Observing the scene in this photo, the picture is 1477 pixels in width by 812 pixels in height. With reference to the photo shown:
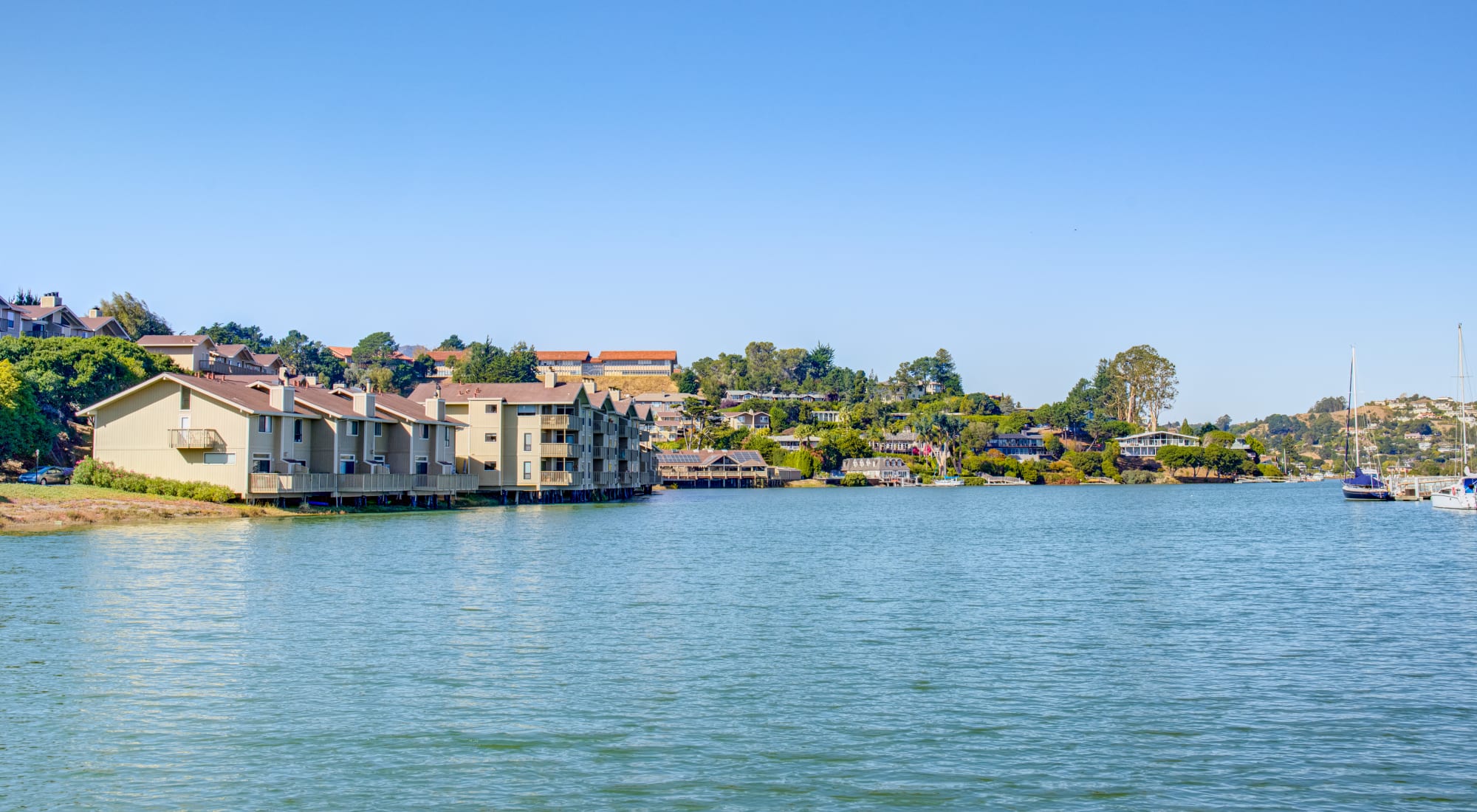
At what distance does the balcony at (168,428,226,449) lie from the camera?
61.8m

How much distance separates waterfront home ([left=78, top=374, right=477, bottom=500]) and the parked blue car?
5.18 metres

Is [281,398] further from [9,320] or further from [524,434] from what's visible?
[9,320]

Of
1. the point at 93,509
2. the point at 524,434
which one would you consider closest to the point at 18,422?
the point at 93,509

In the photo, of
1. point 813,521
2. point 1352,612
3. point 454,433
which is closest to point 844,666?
point 1352,612

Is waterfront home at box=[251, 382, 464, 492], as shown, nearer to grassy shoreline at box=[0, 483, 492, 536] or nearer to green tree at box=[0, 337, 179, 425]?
grassy shoreline at box=[0, 483, 492, 536]

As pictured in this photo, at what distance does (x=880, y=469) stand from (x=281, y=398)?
134732mm

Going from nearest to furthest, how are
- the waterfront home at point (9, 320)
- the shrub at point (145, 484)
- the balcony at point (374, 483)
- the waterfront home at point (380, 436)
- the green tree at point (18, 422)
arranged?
the shrub at point (145, 484) → the green tree at point (18, 422) → the balcony at point (374, 483) → the waterfront home at point (380, 436) → the waterfront home at point (9, 320)

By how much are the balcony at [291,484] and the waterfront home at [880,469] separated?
423 feet

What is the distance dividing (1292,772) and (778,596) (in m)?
19.2

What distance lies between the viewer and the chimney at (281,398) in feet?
218

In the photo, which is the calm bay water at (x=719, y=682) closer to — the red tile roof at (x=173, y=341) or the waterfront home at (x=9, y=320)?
the waterfront home at (x=9, y=320)

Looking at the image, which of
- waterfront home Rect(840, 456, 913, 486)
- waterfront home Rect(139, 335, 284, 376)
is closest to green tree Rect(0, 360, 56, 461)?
waterfront home Rect(139, 335, 284, 376)

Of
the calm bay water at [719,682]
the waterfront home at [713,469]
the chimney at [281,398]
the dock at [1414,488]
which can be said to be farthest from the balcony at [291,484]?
the dock at [1414,488]

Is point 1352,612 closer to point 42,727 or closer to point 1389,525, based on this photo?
point 42,727
